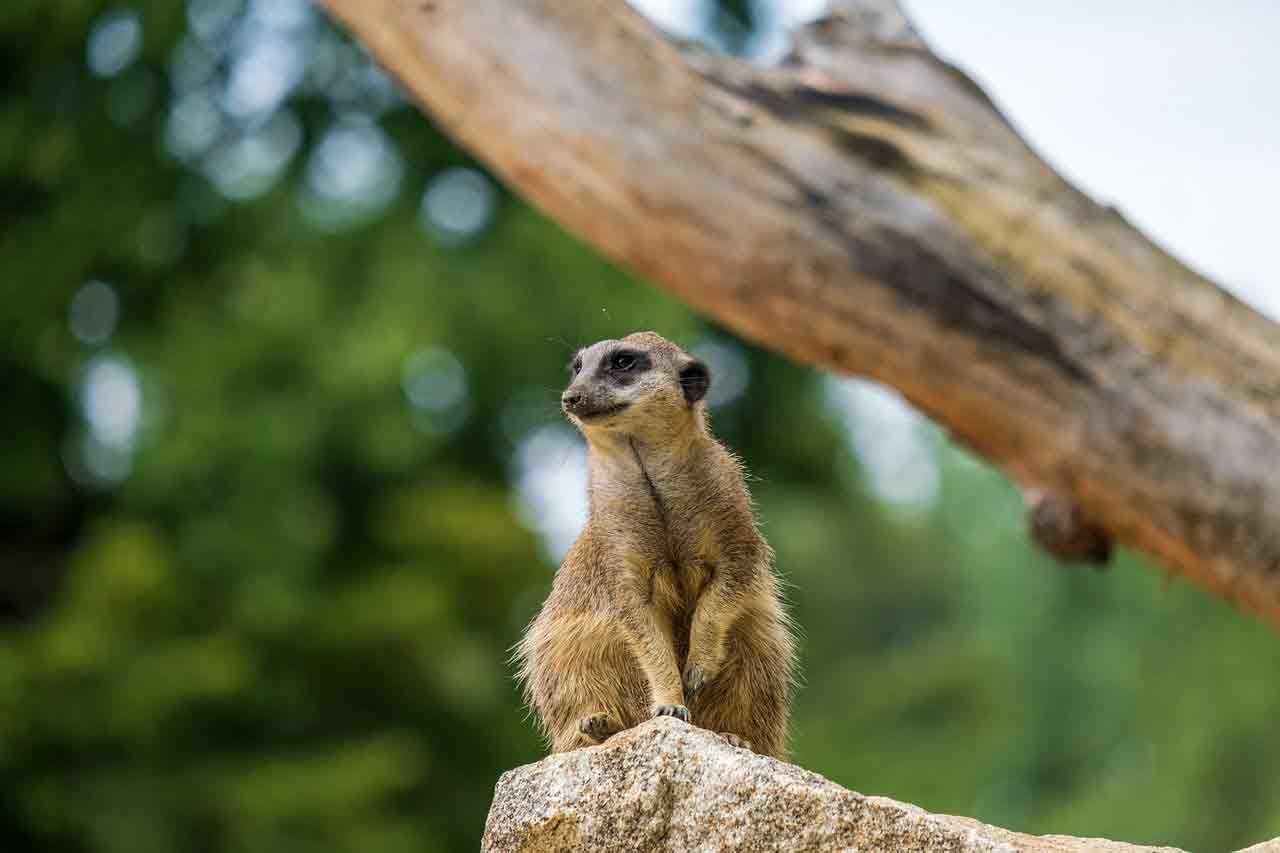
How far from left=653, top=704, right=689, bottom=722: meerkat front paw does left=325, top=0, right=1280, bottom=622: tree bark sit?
5.96ft

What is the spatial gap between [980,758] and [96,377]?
7319 mm

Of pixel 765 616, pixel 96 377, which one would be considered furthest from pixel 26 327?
pixel 765 616

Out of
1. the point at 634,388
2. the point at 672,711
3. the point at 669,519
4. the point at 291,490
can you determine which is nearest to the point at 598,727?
the point at 672,711

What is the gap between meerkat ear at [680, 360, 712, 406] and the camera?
3.89 meters

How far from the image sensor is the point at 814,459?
1421 centimetres

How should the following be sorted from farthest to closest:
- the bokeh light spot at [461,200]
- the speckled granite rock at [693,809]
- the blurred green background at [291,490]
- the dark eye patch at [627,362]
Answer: the bokeh light spot at [461,200] → the blurred green background at [291,490] → the dark eye patch at [627,362] → the speckled granite rock at [693,809]

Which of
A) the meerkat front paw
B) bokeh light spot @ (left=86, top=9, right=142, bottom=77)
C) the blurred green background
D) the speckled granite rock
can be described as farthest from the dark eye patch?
bokeh light spot @ (left=86, top=9, right=142, bottom=77)

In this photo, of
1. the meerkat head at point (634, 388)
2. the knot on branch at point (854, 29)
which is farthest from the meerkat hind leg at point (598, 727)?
the knot on branch at point (854, 29)

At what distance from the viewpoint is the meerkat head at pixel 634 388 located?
3.75 m

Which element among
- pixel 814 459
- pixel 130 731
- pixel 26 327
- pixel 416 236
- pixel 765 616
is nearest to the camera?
pixel 765 616

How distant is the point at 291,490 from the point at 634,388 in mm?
6185

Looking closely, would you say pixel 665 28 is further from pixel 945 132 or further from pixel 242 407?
pixel 242 407

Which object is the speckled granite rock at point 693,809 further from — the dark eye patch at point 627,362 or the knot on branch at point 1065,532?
the knot on branch at point 1065,532

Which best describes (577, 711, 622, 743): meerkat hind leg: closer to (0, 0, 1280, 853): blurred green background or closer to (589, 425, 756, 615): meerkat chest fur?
(589, 425, 756, 615): meerkat chest fur
